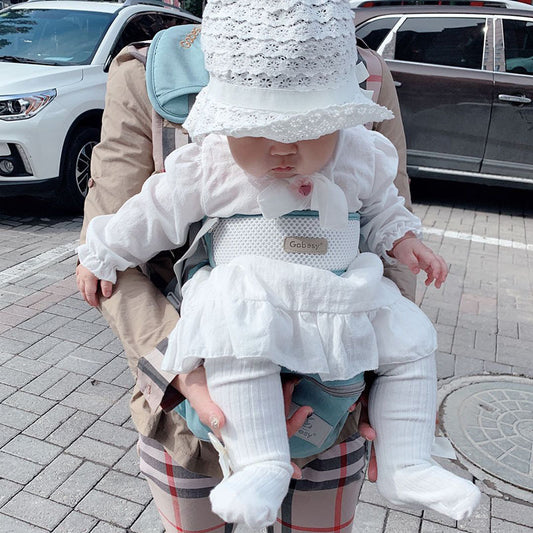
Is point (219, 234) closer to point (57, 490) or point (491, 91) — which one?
point (57, 490)

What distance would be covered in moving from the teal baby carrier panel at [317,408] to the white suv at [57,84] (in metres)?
4.75

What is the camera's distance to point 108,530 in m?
2.37

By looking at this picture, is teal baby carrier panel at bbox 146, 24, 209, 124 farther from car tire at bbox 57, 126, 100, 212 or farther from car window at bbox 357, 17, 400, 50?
car window at bbox 357, 17, 400, 50

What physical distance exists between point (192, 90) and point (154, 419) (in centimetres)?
75

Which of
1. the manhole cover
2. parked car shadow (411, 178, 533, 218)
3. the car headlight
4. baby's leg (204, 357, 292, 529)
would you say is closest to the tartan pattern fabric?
baby's leg (204, 357, 292, 529)

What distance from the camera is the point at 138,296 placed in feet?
4.32

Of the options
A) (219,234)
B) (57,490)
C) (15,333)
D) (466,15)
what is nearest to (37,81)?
(15,333)

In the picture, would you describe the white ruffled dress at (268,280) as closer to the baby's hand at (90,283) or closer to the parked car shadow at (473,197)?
the baby's hand at (90,283)

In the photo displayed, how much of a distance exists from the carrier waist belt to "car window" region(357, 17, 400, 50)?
5723 mm

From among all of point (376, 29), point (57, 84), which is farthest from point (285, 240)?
point (376, 29)

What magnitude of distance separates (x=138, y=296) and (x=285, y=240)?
0.37 metres

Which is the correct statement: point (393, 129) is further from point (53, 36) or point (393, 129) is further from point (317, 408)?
point (53, 36)

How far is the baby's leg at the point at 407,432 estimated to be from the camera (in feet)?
3.89

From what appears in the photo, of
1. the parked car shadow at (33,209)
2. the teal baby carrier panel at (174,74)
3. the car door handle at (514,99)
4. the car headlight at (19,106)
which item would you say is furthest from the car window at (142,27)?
the teal baby carrier panel at (174,74)
